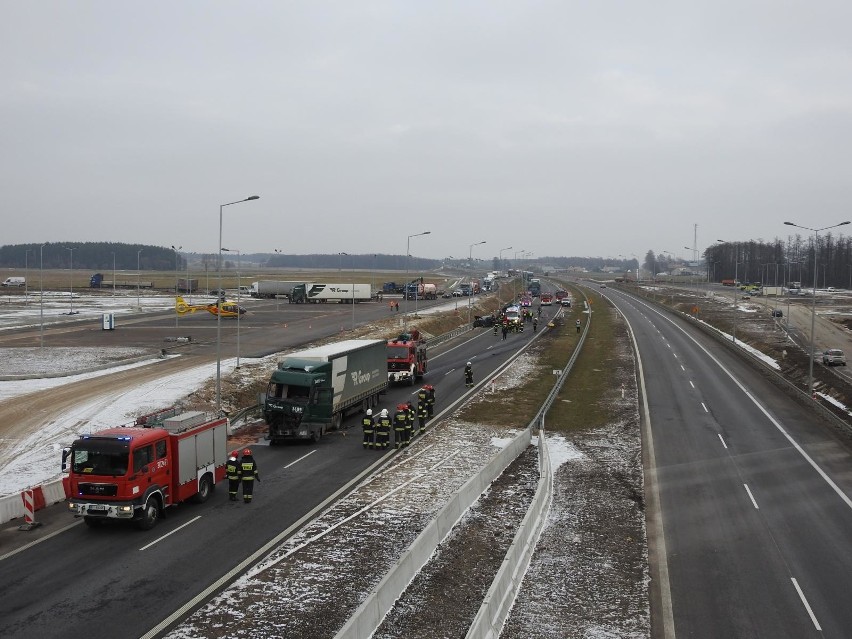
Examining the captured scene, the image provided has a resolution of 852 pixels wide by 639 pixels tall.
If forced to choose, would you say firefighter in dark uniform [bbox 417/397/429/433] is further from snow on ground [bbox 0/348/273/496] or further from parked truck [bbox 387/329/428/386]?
snow on ground [bbox 0/348/273/496]

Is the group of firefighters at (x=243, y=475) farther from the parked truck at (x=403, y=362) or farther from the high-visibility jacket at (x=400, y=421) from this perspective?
the parked truck at (x=403, y=362)

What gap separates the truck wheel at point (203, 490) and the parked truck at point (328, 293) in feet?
295

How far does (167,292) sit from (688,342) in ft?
342

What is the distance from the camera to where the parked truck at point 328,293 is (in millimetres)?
114125

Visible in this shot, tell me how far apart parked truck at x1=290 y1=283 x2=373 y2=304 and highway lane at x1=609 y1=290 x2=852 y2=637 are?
73.5 metres

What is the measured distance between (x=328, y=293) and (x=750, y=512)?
9539 centimetres

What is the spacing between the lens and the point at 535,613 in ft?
51.7

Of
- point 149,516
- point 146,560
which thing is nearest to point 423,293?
point 149,516

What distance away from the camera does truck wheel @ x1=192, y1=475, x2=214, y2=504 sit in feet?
74.4

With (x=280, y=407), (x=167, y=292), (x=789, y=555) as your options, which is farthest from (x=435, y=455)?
(x=167, y=292)

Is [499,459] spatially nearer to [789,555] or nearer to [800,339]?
[789,555]

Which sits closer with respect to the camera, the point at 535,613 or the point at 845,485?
the point at 535,613

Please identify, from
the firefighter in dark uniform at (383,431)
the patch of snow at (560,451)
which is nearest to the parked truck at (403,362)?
the patch of snow at (560,451)

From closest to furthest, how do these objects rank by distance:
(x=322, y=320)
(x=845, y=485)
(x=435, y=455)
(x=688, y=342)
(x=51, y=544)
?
(x=51, y=544)
(x=845, y=485)
(x=435, y=455)
(x=688, y=342)
(x=322, y=320)
